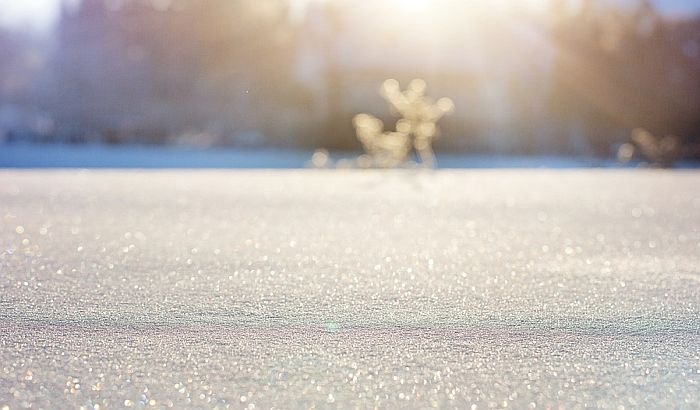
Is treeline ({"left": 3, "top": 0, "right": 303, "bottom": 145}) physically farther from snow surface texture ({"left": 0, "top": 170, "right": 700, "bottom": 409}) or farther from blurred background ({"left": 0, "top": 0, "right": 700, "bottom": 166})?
snow surface texture ({"left": 0, "top": 170, "right": 700, "bottom": 409})

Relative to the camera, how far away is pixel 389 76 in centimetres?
1941

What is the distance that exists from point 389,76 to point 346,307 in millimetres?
16937

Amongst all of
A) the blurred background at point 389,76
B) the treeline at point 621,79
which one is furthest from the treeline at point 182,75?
the treeline at point 621,79

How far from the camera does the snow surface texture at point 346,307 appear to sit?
1.90 metres

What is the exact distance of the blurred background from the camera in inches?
709

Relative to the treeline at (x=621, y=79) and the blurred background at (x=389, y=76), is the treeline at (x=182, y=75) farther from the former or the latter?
the treeline at (x=621, y=79)

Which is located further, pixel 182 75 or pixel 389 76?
pixel 182 75

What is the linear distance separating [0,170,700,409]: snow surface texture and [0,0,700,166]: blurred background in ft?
36.1

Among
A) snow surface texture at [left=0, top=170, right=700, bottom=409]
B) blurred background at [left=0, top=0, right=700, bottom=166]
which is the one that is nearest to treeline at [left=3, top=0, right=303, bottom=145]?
blurred background at [left=0, top=0, right=700, bottom=166]

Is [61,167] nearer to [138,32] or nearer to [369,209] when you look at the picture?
[369,209]

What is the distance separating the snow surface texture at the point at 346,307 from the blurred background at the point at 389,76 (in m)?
11.0

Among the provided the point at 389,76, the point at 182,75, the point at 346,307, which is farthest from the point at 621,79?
the point at 346,307

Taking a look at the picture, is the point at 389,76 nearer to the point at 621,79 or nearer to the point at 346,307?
the point at 621,79

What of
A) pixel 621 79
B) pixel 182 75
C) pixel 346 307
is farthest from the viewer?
pixel 182 75
